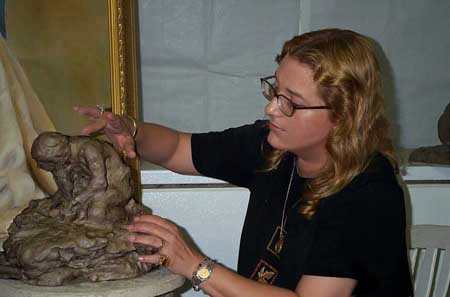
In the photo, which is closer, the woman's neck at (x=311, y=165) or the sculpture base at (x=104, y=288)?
the sculpture base at (x=104, y=288)

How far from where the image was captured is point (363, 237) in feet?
4.83

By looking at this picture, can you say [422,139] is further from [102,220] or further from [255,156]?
[102,220]

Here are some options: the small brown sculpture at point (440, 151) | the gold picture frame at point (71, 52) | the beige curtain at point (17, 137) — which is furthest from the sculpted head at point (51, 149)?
the small brown sculpture at point (440, 151)

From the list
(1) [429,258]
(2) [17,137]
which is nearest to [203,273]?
(2) [17,137]

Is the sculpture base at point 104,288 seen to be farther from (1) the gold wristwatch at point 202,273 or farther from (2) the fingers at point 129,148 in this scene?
(2) the fingers at point 129,148

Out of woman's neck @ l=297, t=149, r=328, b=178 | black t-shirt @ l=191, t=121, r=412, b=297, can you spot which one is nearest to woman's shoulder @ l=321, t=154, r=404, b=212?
black t-shirt @ l=191, t=121, r=412, b=297

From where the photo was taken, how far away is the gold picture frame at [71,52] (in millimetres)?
2021

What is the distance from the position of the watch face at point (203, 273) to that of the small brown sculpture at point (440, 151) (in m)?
1.36

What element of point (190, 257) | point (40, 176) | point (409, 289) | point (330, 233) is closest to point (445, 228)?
point (409, 289)

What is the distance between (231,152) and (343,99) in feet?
1.40

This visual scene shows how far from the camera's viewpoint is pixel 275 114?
1.51m

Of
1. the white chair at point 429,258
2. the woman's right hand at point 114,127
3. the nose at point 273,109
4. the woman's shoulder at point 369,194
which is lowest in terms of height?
the white chair at point 429,258

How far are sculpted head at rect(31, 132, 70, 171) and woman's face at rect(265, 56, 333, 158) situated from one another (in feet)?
1.40

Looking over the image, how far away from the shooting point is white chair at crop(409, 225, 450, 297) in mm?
2186
